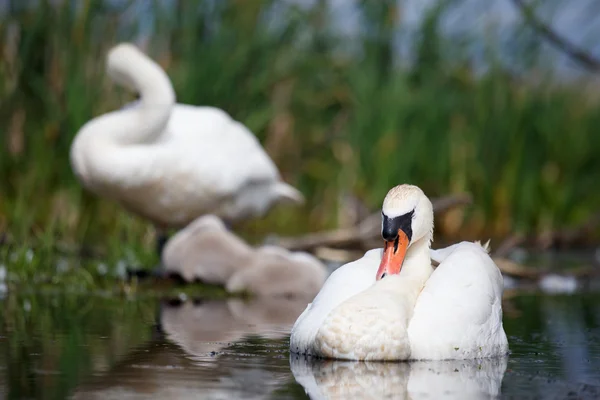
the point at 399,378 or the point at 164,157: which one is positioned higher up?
the point at 164,157

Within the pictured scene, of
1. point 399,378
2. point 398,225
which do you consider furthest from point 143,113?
point 399,378

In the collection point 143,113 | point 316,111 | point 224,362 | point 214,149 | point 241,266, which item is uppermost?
point 316,111

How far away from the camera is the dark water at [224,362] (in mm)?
4418

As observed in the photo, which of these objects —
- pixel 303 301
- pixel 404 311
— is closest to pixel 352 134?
pixel 303 301

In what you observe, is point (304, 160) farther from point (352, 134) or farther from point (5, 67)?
point (5, 67)

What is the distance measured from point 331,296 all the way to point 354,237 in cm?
484

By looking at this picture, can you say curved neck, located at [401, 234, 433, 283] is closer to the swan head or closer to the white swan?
the swan head

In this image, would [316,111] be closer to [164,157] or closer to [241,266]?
[164,157]

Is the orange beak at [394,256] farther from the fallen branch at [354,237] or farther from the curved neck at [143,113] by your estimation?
the fallen branch at [354,237]

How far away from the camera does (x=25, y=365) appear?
4.91m

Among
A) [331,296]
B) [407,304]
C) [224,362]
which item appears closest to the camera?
[224,362]

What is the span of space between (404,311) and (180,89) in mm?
6419

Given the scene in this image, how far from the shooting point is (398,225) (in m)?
5.57

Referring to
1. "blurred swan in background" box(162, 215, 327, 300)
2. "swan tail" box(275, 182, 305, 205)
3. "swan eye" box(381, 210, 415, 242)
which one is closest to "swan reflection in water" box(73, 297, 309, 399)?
"swan eye" box(381, 210, 415, 242)
